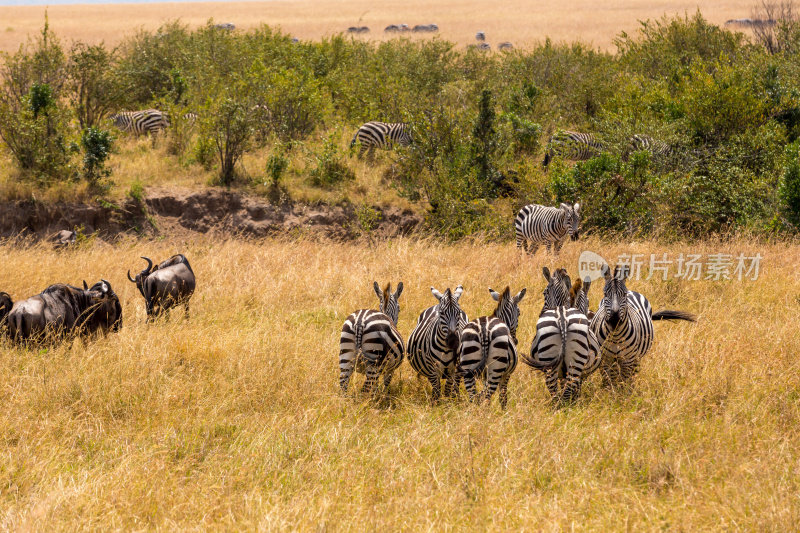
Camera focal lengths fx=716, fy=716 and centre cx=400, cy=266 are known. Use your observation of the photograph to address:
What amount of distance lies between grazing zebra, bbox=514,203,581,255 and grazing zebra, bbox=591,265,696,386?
5.15m

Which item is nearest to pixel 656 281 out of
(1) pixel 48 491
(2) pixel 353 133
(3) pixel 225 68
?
(1) pixel 48 491

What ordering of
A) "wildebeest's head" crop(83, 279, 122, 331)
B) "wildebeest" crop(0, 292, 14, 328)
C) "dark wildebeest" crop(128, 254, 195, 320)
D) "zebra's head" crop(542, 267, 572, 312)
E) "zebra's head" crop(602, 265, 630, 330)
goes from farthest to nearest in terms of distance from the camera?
1. "dark wildebeest" crop(128, 254, 195, 320)
2. "wildebeest's head" crop(83, 279, 122, 331)
3. "wildebeest" crop(0, 292, 14, 328)
4. "zebra's head" crop(542, 267, 572, 312)
5. "zebra's head" crop(602, 265, 630, 330)

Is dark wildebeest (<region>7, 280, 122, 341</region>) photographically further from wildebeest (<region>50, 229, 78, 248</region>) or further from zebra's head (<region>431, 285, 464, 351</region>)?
wildebeest (<region>50, 229, 78, 248</region>)

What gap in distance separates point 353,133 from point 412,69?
5.17 m

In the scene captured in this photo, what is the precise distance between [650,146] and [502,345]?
1078cm

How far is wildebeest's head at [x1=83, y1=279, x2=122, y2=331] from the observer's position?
7.82 m

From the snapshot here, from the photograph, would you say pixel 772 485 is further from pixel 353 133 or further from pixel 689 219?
pixel 353 133

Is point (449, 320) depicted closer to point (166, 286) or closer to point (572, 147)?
point (166, 286)

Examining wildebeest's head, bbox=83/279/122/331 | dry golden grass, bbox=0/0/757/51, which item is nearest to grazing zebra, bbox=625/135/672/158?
wildebeest's head, bbox=83/279/122/331

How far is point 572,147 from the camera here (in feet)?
59.8

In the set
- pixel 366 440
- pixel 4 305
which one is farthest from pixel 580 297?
pixel 4 305

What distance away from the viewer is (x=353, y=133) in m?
19.9

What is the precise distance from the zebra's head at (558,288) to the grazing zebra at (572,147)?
9532 mm

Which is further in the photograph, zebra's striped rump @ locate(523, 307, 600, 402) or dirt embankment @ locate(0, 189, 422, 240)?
dirt embankment @ locate(0, 189, 422, 240)
